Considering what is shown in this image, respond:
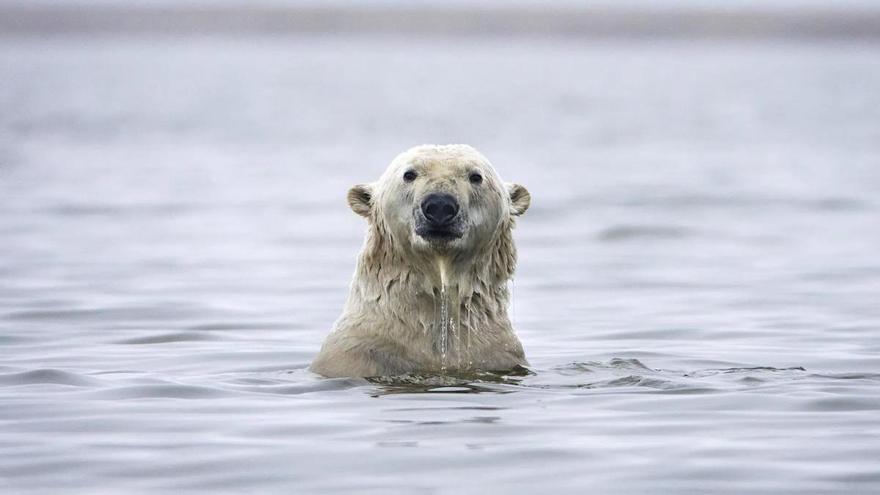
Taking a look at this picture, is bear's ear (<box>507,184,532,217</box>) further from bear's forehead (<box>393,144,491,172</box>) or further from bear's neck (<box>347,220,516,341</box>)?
bear's forehead (<box>393,144,491,172</box>)

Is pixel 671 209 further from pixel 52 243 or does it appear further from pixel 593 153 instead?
pixel 593 153

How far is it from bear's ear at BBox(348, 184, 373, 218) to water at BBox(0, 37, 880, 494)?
37.0 inches

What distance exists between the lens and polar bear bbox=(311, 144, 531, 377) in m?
9.24

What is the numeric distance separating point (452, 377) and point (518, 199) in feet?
3.70

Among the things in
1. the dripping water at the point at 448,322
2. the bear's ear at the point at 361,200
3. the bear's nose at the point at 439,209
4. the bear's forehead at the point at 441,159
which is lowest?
the dripping water at the point at 448,322

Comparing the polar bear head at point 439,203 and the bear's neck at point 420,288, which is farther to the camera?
the bear's neck at point 420,288

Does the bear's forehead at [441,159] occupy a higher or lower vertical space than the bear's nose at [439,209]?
higher

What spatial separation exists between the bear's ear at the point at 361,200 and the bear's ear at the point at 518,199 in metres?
0.75

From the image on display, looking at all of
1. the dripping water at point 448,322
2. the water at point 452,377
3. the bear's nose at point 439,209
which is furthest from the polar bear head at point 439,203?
the water at point 452,377

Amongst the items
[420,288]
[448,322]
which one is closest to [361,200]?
[420,288]

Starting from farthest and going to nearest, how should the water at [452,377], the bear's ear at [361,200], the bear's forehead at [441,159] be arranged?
the bear's ear at [361,200] → the bear's forehead at [441,159] → the water at [452,377]

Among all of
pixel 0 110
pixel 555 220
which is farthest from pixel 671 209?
pixel 0 110

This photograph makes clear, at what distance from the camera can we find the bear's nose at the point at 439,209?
884 cm

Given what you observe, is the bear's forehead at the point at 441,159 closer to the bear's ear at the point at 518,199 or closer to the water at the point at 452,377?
the bear's ear at the point at 518,199
